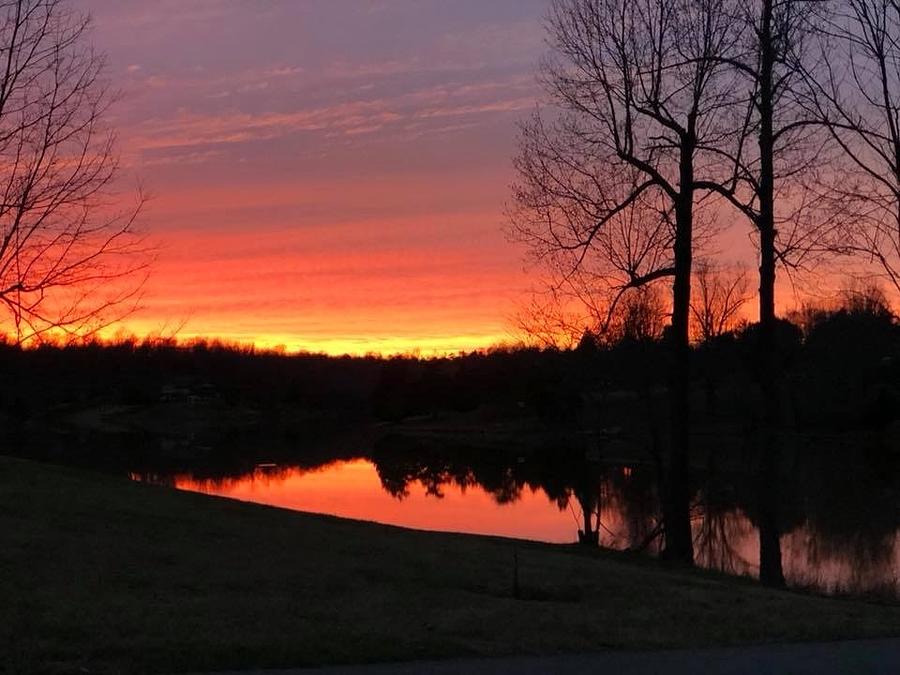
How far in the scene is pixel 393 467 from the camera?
164 ft

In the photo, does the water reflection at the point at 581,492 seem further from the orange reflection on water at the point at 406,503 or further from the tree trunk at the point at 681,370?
the tree trunk at the point at 681,370

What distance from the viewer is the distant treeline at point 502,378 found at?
24906 millimetres

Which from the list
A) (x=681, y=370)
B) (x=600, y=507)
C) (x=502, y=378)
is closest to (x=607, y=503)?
(x=600, y=507)

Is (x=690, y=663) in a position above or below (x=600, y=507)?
above

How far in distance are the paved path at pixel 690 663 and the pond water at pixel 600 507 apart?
7698mm

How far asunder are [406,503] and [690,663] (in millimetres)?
26914

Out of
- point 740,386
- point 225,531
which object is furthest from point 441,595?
point 740,386

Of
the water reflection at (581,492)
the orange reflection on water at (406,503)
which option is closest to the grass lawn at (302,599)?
the water reflection at (581,492)

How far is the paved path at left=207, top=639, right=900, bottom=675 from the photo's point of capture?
23.9ft

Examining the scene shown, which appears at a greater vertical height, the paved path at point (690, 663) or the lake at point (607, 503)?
the paved path at point (690, 663)

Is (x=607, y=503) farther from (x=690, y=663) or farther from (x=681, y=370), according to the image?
(x=690, y=663)

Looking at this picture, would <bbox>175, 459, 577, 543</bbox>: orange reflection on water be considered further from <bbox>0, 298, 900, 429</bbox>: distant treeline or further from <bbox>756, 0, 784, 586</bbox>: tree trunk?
<bbox>756, 0, 784, 586</bbox>: tree trunk

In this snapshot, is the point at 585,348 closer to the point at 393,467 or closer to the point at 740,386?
the point at 393,467

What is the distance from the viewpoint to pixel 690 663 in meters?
7.77
